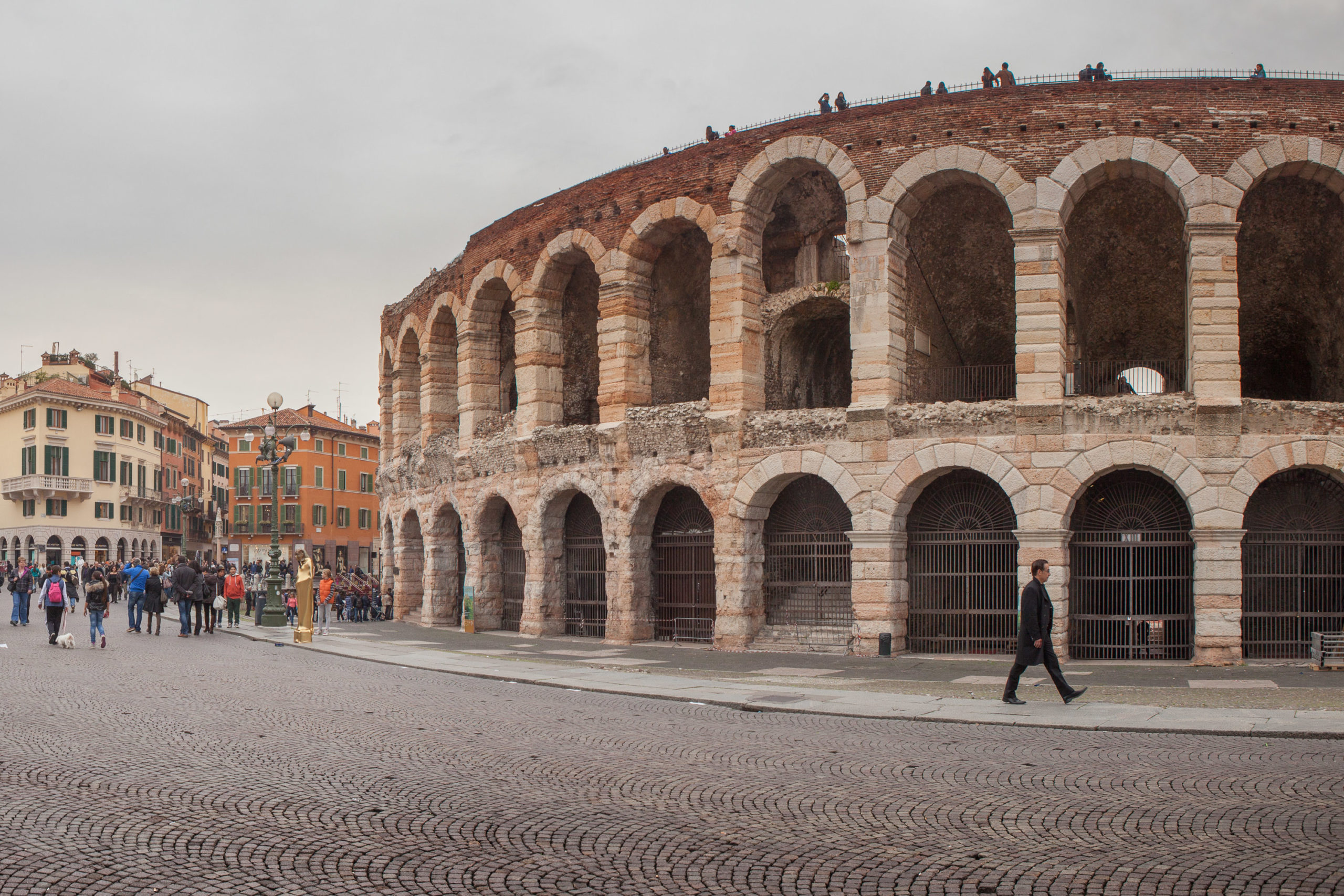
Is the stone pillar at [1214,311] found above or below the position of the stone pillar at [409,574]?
above

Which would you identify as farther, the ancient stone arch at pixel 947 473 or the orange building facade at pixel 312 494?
the orange building facade at pixel 312 494

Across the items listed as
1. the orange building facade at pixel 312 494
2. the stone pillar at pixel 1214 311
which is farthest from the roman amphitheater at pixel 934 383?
the orange building facade at pixel 312 494

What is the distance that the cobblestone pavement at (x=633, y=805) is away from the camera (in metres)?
6.37

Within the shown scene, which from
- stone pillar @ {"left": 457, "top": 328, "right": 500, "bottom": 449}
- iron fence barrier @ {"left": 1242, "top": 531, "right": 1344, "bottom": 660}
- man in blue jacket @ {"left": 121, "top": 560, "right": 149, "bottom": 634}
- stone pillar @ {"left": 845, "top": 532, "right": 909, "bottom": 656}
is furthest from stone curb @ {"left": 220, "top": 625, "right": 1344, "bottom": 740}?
stone pillar @ {"left": 457, "top": 328, "right": 500, "bottom": 449}

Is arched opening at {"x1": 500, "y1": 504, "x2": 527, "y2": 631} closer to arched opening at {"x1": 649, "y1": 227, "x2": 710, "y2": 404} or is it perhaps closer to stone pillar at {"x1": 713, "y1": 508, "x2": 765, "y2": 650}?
arched opening at {"x1": 649, "y1": 227, "x2": 710, "y2": 404}

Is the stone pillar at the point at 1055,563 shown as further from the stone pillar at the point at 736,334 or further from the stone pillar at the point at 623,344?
the stone pillar at the point at 623,344

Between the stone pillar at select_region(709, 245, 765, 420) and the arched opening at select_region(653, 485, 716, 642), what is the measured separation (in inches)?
95.9

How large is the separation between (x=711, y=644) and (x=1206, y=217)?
11.6m

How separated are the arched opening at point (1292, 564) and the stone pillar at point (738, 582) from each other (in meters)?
8.31

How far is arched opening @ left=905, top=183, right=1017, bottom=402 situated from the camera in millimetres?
22797

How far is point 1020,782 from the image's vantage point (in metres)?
8.95

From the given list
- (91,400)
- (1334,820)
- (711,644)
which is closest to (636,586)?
(711,644)

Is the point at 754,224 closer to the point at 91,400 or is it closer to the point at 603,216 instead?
the point at 603,216

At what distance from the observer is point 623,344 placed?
24172 mm
